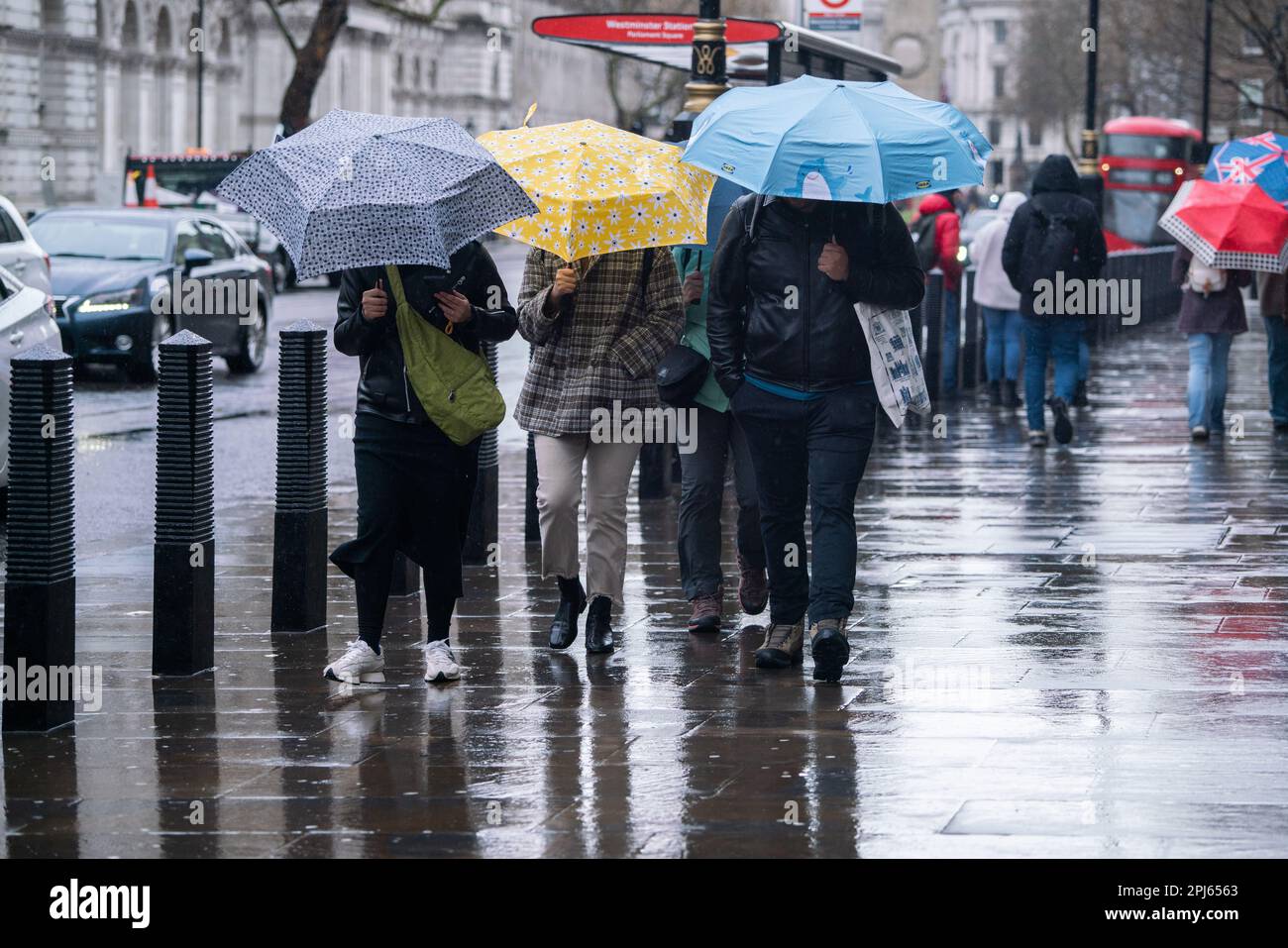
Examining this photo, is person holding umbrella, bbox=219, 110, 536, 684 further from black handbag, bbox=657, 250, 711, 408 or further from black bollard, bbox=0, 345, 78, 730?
black bollard, bbox=0, 345, 78, 730

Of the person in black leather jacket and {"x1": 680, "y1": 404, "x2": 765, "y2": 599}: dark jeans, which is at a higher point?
the person in black leather jacket

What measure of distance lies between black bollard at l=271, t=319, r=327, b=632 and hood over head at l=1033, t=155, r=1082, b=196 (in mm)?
7857

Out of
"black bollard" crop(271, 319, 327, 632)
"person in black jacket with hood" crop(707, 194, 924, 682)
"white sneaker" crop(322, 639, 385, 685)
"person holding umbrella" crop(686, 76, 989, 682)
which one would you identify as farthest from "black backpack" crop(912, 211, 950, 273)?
"white sneaker" crop(322, 639, 385, 685)

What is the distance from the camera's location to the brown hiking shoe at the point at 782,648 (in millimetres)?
7816

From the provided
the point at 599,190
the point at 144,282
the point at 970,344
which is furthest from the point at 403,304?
the point at 144,282

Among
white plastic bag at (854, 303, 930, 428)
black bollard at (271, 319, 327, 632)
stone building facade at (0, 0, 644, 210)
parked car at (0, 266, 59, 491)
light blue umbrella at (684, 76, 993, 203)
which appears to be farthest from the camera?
stone building facade at (0, 0, 644, 210)

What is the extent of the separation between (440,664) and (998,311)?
1130cm

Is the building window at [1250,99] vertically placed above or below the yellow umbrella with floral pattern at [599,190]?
above

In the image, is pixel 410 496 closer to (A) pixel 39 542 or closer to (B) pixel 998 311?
(A) pixel 39 542

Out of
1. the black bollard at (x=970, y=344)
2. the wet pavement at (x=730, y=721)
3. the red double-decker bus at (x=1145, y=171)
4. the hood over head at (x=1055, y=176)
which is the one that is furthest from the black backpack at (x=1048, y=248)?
the red double-decker bus at (x=1145, y=171)

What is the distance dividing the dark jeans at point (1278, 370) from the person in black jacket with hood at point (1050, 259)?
1.38 m

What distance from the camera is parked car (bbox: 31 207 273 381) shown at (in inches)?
817

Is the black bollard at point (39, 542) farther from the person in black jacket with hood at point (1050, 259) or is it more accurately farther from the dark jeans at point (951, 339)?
the dark jeans at point (951, 339)
